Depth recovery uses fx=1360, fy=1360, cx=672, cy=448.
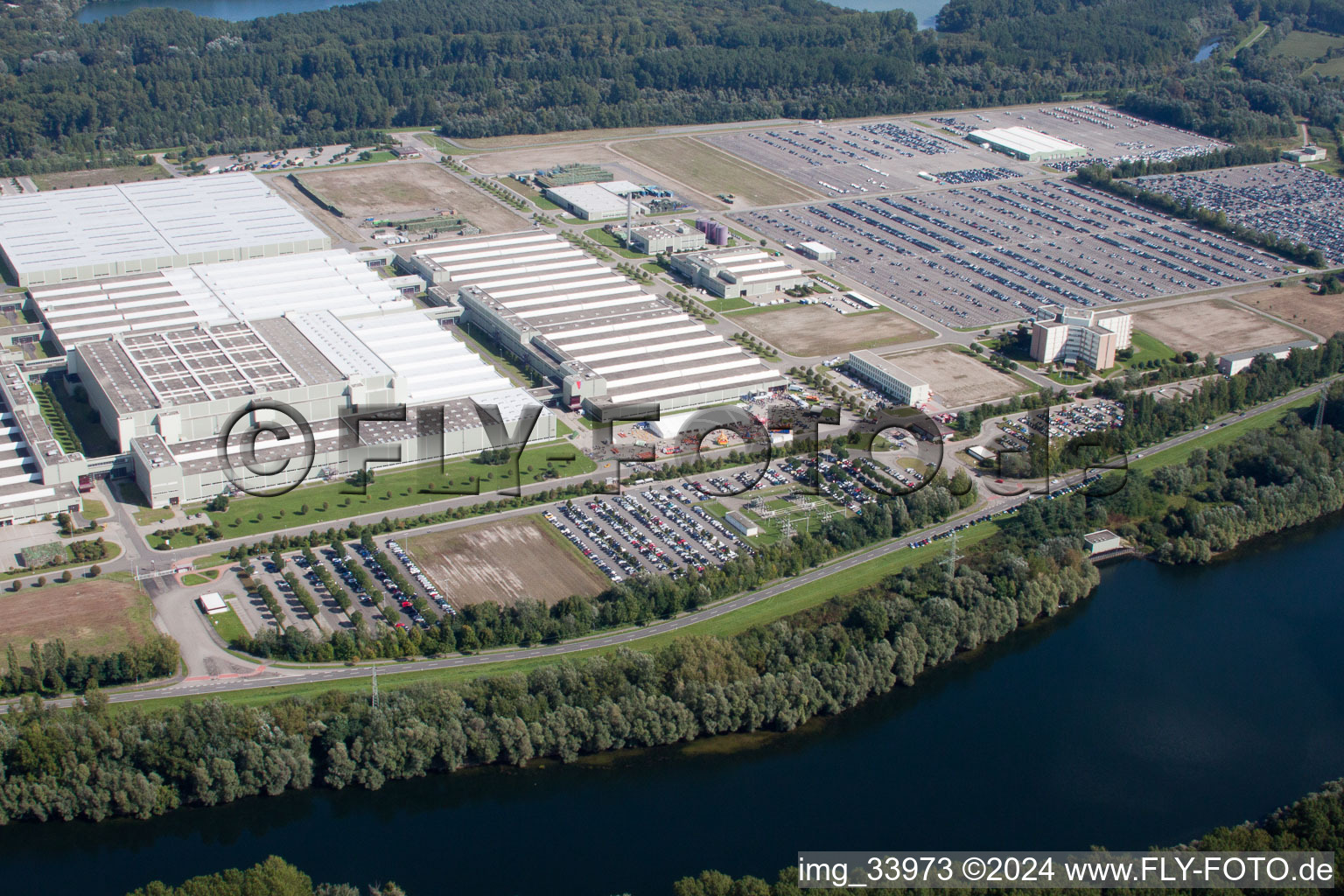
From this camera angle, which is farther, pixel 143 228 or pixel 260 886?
pixel 143 228

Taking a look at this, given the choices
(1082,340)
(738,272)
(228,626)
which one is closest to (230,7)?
(738,272)

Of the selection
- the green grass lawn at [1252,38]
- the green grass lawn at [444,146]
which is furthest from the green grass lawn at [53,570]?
the green grass lawn at [1252,38]

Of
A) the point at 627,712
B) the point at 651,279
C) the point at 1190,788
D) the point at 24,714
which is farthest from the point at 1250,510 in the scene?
the point at 24,714

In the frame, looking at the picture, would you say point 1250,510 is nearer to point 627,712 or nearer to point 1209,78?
point 627,712

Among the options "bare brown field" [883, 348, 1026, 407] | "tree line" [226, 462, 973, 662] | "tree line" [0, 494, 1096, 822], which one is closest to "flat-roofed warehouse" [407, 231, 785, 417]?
"bare brown field" [883, 348, 1026, 407]

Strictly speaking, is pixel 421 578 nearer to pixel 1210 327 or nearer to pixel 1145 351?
pixel 1145 351

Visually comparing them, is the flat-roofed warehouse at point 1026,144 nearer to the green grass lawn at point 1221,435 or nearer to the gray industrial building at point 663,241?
the gray industrial building at point 663,241
